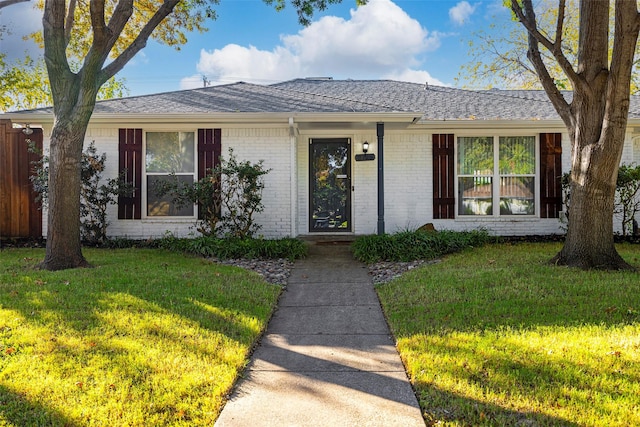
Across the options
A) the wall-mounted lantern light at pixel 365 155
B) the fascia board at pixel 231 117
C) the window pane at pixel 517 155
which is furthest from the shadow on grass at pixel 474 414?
the window pane at pixel 517 155

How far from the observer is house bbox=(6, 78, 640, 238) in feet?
29.3

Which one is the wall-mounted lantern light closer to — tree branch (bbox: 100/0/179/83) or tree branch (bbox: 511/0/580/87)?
tree branch (bbox: 511/0/580/87)

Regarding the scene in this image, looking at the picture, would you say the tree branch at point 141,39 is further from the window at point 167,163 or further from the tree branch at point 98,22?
the window at point 167,163

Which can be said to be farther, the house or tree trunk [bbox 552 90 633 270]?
the house

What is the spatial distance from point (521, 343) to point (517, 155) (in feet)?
24.0

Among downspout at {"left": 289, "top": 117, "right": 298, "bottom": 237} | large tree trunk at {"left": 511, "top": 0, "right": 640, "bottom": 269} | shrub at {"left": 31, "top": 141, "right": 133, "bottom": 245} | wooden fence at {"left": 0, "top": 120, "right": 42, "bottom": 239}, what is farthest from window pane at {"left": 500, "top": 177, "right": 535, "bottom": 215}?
wooden fence at {"left": 0, "top": 120, "right": 42, "bottom": 239}

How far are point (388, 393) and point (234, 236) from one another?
245 inches

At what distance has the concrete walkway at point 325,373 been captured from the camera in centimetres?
252

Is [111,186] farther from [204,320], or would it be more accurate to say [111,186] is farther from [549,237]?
[549,237]

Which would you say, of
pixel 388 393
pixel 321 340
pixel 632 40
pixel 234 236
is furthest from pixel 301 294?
pixel 632 40

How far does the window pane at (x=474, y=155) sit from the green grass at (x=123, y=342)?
6.08m

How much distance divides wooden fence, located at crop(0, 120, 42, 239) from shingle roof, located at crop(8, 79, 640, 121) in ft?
3.18

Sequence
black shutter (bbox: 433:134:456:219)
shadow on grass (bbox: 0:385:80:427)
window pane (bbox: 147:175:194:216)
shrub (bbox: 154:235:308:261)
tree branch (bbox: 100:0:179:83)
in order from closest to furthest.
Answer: shadow on grass (bbox: 0:385:80:427)
tree branch (bbox: 100:0:179:83)
shrub (bbox: 154:235:308:261)
window pane (bbox: 147:175:194:216)
black shutter (bbox: 433:134:456:219)

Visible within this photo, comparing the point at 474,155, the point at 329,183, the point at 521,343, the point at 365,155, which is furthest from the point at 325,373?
the point at 474,155
